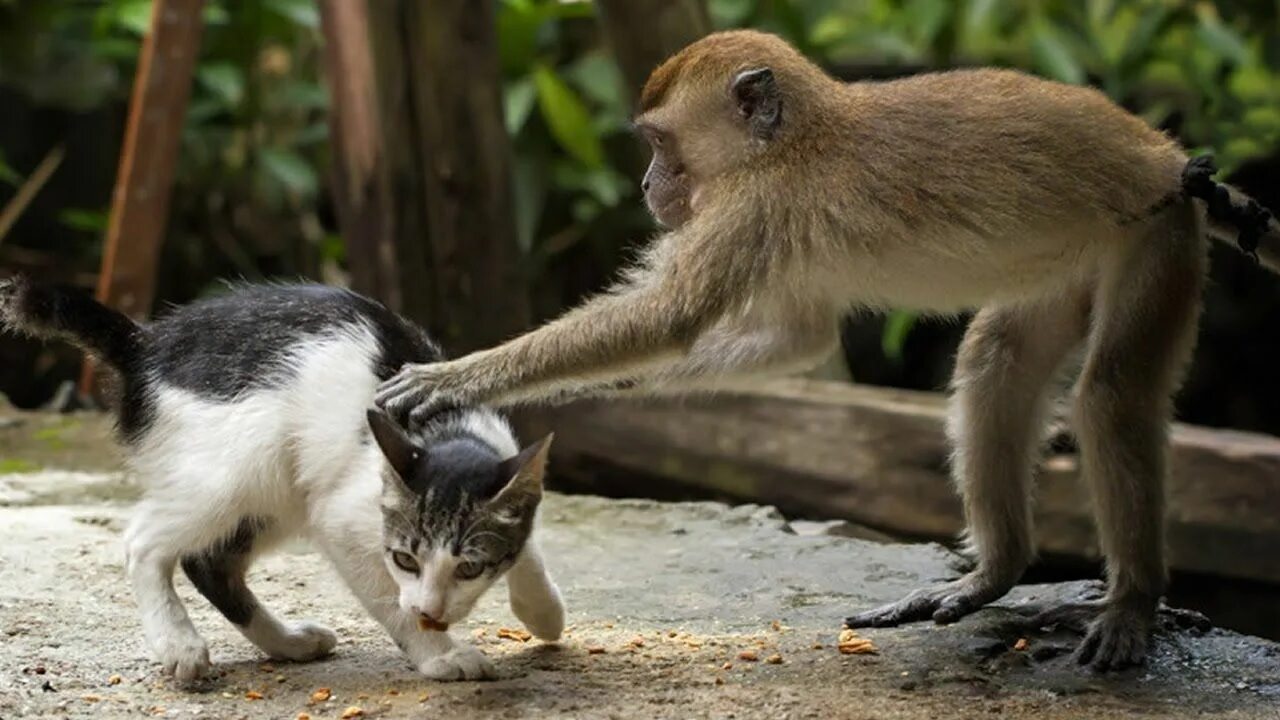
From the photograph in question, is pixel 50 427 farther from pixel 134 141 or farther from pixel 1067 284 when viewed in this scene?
pixel 1067 284

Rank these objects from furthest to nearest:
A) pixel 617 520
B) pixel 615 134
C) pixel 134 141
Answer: pixel 615 134 < pixel 134 141 < pixel 617 520

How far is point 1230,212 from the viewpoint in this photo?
4.62 m

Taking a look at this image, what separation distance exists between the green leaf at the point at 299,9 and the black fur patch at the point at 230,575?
19.5ft

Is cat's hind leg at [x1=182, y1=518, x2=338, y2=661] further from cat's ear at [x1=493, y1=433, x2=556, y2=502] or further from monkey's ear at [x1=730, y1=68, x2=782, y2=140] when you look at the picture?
monkey's ear at [x1=730, y1=68, x2=782, y2=140]

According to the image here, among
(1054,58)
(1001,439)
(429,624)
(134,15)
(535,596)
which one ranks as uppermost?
(134,15)

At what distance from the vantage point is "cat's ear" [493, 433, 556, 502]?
13.4ft

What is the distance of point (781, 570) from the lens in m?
5.77

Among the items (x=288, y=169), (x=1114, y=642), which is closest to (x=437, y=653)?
(x=1114, y=642)

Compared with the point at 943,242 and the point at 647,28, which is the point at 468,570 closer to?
the point at 943,242

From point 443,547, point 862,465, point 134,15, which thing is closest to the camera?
point 443,547

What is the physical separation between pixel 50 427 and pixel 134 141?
159 centimetres

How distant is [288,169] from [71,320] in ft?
19.1

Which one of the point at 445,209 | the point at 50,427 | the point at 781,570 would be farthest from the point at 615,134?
the point at 781,570

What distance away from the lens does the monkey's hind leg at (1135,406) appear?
15.1 ft
